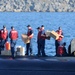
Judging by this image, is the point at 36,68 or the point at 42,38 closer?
the point at 36,68

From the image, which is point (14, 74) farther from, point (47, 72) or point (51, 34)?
point (51, 34)

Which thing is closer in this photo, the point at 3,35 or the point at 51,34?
the point at 51,34

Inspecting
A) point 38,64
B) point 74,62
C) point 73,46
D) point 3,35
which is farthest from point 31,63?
point 3,35

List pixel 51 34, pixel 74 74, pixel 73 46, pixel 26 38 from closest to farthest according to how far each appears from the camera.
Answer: pixel 74 74
pixel 73 46
pixel 51 34
pixel 26 38

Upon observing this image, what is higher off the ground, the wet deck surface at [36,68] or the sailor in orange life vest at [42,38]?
the sailor in orange life vest at [42,38]

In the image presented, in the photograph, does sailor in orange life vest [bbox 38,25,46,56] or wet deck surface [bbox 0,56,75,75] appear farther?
sailor in orange life vest [bbox 38,25,46,56]

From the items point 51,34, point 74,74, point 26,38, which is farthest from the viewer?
point 26,38

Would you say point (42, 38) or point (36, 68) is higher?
point (42, 38)

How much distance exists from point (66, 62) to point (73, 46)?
6.91m

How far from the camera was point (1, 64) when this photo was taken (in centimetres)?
754

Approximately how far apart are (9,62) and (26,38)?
11.9 meters

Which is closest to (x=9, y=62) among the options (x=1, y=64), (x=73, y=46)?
(x=1, y=64)

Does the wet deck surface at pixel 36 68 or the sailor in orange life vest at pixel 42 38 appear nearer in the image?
the wet deck surface at pixel 36 68

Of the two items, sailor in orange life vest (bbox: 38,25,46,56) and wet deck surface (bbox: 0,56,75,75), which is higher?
sailor in orange life vest (bbox: 38,25,46,56)
